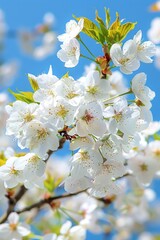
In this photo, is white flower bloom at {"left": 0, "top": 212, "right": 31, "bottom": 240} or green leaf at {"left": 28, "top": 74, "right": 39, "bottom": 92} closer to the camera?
green leaf at {"left": 28, "top": 74, "right": 39, "bottom": 92}

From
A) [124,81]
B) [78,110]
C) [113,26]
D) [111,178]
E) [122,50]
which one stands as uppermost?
[124,81]

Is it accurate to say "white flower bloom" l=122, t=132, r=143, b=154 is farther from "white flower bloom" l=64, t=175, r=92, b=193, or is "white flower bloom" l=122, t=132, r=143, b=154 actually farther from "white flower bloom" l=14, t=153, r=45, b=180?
"white flower bloom" l=14, t=153, r=45, b=180

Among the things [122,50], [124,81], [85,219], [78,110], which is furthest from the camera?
[124,81]

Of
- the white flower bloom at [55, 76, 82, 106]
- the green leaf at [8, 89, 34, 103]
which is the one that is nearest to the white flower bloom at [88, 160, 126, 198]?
the white flower bloom at [55, 76, 82, 106]

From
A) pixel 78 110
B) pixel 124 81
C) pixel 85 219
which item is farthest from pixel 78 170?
pixel 124 81

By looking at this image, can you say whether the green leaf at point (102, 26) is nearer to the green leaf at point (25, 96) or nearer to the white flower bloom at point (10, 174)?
the green leaf at point (25, 96)

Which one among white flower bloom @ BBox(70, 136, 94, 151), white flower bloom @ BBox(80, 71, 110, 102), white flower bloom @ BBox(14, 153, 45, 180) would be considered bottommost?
white flower bloom @ BBox(70, 136, 94, 151)

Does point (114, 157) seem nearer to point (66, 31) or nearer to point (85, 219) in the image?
point (66, 31)
